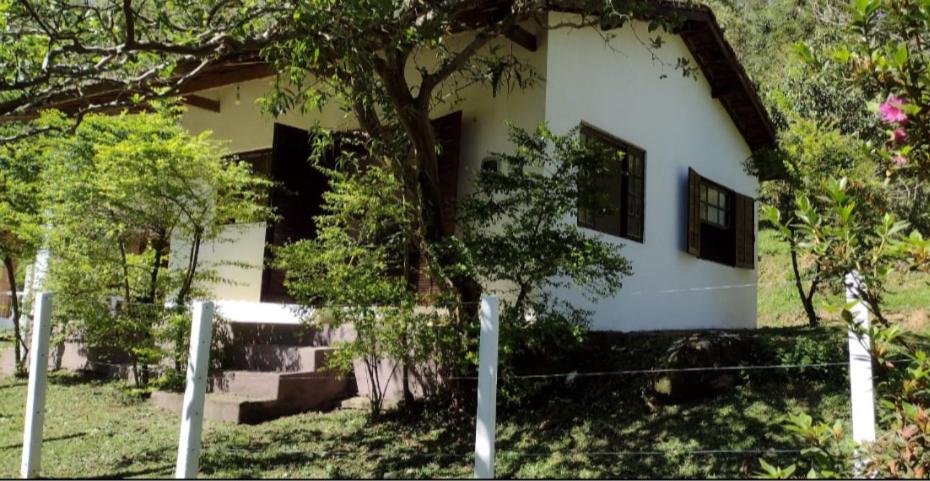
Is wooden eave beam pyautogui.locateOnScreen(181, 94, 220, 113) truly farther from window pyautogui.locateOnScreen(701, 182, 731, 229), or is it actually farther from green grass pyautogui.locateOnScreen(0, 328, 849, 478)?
window pyautogui.locateOnScreen(701, 182, 731, 229)

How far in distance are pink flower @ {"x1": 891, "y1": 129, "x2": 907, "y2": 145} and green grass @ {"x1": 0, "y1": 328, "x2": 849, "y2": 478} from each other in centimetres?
266

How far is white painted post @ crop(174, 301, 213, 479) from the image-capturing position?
14.3 ft

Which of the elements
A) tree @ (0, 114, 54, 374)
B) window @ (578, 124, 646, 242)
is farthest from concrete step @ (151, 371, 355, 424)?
tree @ (0, 114, 54, 374)

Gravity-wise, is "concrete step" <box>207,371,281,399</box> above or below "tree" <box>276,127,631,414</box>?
below

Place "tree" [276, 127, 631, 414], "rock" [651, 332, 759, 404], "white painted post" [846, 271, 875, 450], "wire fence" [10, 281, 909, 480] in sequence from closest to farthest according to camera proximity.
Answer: "white painted post" [846, 271, 875, 450] → "wire fence" [10, 281, 909, 480] → "rock" [651, 332, 759, 404] → "tree" [276, 127, 631, 414]

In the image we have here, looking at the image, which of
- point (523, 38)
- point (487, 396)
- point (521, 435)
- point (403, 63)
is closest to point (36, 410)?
point (487, 396)

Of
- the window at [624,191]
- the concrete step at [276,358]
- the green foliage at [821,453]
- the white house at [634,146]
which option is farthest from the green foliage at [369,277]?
the green foliage at [821,453]

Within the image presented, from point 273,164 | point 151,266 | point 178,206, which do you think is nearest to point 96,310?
point 151,266

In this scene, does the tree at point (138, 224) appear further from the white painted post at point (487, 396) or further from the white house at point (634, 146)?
the white painted post at point (487, 396)

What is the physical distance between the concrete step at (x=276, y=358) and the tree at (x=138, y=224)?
29.8 inches

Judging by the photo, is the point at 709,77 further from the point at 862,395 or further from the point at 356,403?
the point at 862,395

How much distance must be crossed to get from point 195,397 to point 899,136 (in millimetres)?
3818

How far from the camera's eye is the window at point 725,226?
1095cm

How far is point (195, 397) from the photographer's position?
4469mm
